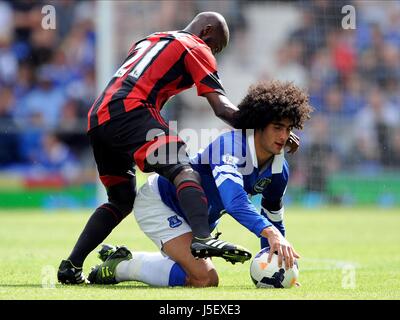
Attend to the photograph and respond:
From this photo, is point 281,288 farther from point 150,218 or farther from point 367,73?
point 367,73

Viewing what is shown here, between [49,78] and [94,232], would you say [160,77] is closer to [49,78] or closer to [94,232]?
[94,232]

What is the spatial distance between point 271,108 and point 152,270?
1.38 m

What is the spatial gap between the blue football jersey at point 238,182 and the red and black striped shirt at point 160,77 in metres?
0.42

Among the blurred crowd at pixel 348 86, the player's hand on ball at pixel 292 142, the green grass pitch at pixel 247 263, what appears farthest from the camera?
the blurred crowd at pixel 348 86

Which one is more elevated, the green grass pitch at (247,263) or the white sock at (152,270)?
the white sock at (152,270)

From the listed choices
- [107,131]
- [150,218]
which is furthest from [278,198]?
[107,131]

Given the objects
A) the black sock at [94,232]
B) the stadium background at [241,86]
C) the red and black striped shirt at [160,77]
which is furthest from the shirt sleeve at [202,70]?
the stadium background at [241,86]

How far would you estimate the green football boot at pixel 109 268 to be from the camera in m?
6.15

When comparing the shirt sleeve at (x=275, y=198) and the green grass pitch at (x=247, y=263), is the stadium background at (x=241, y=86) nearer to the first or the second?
the green grass pitch at (x=247, y=263)

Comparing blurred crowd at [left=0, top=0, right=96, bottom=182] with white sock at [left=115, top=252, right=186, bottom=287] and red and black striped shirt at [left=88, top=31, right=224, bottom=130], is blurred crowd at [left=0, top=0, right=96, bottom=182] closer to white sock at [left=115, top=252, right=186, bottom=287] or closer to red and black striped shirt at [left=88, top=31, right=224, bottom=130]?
white sock at [left=115, top=252, right=186, bottom=287]

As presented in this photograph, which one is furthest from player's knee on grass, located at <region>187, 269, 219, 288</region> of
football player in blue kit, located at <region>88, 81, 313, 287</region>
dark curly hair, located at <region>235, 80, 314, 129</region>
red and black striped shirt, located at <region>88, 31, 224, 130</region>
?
red and black striped shirt, located at <region>88, 31, 224, 130</region>

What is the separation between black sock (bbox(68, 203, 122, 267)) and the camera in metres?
6.20

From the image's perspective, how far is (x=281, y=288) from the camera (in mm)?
5648

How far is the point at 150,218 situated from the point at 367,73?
42.7 ft
